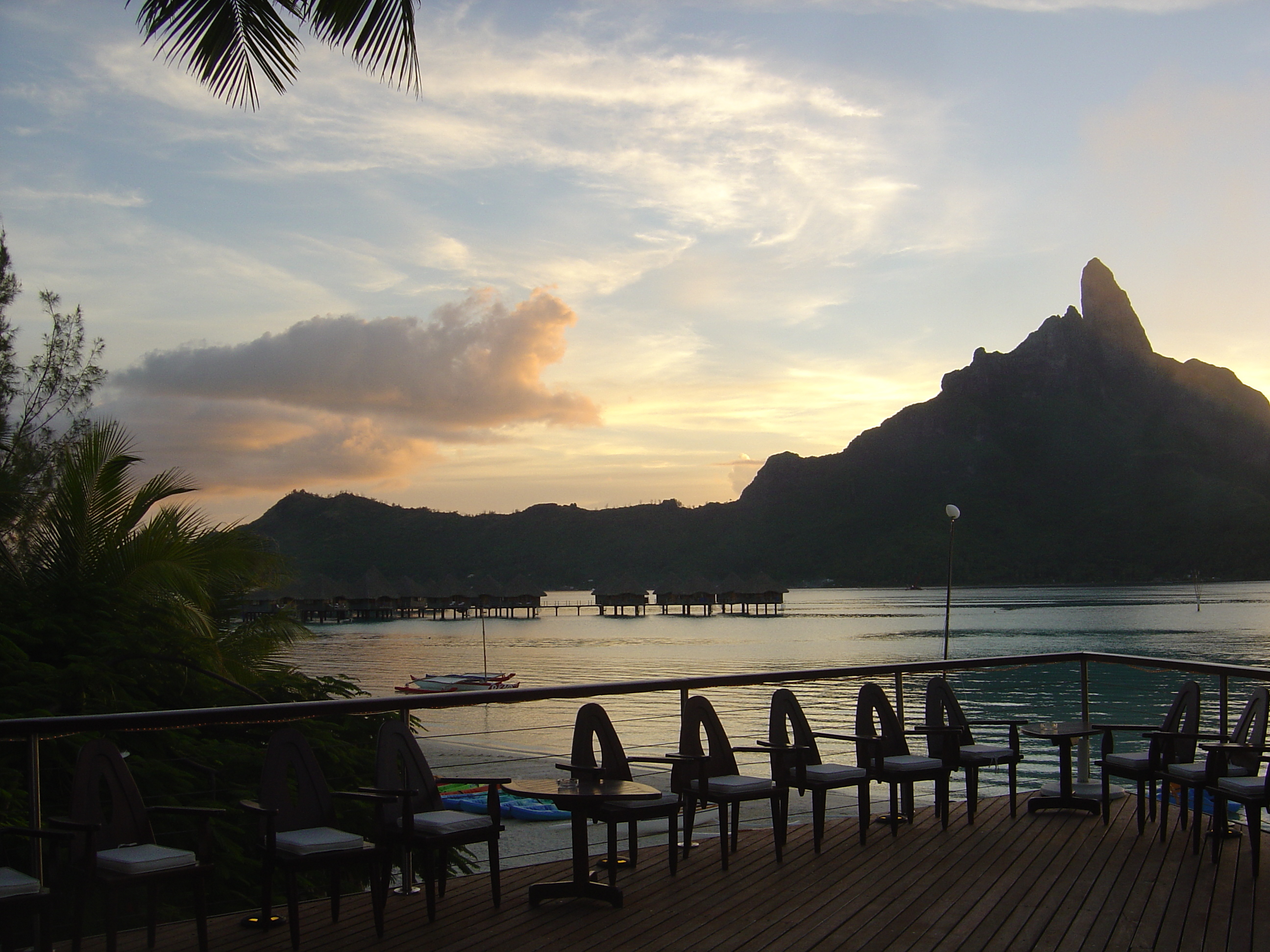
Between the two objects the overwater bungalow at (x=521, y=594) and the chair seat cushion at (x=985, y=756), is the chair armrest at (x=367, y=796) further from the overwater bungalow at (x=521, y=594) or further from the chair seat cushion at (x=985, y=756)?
the overwater bungalow at (x=521, y=594)

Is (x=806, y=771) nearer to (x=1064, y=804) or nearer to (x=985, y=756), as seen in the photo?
(x=985, y=756)

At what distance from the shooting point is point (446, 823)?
3762mm

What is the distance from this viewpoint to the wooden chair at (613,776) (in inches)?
160

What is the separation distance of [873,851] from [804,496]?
101821 millimetres

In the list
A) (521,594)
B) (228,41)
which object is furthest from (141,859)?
(521,594)

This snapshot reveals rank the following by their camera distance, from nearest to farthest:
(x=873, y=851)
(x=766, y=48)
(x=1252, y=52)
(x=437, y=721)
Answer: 1. (x=873, y=851)
2. (x=1252, y=52)
3. (x=766, y=48)
4. (x=437, y=721)

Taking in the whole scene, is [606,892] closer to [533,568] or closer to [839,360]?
[839,360]

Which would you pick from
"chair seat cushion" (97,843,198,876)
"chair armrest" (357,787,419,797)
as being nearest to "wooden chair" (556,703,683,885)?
"chair armrest" (357,787,419,797)

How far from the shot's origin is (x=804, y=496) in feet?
346

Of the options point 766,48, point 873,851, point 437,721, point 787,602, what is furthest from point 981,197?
point 787,602

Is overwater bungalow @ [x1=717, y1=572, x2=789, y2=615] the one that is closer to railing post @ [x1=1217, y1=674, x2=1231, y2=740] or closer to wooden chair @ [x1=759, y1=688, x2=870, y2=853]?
railing post @ [x1=1217, y1=674, x2=1231, y2=740]

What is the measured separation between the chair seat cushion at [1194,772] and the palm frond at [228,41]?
5213 mm

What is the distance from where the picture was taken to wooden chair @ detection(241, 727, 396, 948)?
3.45 meters

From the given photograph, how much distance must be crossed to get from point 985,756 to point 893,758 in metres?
0.61
